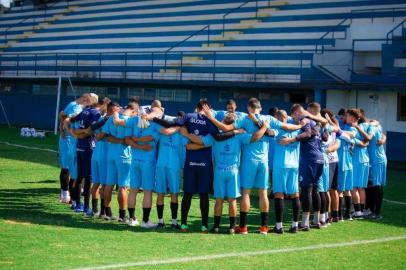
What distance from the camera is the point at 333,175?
→ 45.7 feet

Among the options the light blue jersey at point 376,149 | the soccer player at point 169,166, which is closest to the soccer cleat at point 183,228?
the soccer player at point 169,166

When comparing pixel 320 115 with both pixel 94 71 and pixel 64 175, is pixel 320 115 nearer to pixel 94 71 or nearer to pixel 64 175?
pixel 64 175

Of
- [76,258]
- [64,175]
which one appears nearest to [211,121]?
[76,258]

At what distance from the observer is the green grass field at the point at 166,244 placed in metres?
9.84

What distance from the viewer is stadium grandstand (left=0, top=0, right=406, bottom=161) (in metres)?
25.8

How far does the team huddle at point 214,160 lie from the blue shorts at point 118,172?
2 cm

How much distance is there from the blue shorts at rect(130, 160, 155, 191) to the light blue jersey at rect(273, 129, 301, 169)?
1901 millimetres

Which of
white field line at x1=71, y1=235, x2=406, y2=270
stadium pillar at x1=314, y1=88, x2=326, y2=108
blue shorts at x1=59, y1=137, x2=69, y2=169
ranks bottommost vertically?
white field line at x1=71, y1=235, x2=406, y2=270

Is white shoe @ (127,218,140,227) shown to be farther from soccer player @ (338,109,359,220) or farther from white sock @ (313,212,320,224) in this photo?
soccer player @ (338,109,359,220)

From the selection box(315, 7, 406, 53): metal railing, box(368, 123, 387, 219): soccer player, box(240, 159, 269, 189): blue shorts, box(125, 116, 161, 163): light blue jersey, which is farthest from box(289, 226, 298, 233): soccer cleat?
box(315, 7, 406, 53): metal railing

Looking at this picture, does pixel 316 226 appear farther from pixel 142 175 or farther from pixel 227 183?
pixel 142 175

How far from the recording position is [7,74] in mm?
42844

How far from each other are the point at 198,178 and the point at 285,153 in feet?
4.65

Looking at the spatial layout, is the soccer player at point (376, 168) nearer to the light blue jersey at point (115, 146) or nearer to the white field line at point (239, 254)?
the white field line at point (239, 254)
